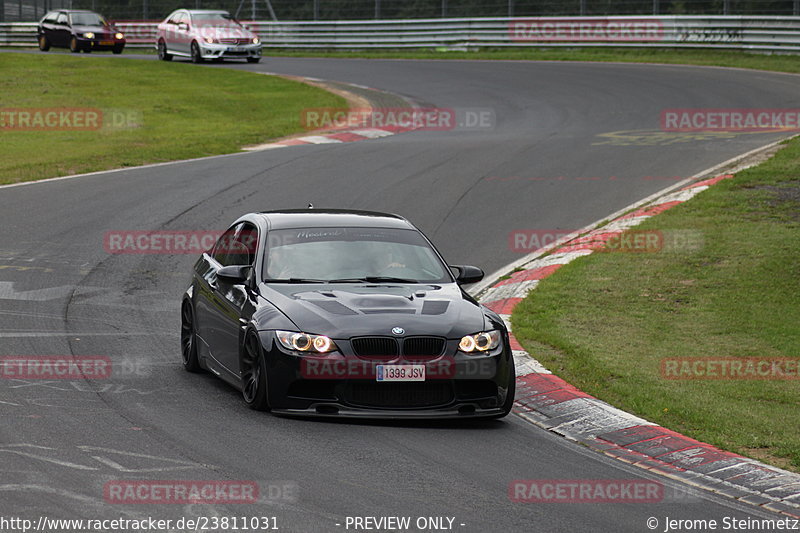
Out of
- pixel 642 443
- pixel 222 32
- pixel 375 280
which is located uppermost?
pixel 222 32

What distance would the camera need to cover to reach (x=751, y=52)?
3641 centimetres

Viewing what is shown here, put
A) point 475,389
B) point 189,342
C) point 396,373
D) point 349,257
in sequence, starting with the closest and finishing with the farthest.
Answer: point 396,373 < point 475,389 < point 349,257 < point 189,342

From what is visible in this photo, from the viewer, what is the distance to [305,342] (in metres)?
8.28

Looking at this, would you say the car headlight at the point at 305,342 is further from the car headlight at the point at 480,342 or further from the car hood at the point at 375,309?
the car headlight at the point at 480,342

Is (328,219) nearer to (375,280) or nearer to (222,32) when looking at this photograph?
(375,280)

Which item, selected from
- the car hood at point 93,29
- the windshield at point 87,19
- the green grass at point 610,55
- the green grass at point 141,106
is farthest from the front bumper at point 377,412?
the windshield at point 87,19

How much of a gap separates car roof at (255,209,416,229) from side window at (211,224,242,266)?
351mm

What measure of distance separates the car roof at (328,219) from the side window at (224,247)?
351 millimetres

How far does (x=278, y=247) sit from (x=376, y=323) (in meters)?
1.58

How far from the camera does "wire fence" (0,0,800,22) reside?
1586 inches

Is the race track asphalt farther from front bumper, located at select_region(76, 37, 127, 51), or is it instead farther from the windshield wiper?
front bumper, located at select_region(76, 37, 127, 51)

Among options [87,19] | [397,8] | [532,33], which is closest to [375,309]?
[532,33]

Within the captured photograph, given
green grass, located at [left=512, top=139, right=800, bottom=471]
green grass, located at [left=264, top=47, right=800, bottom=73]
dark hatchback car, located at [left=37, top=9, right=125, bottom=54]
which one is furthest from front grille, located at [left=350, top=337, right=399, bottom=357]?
dark hatchback car, located at [left=37, top=9, right=125, bottom=54]

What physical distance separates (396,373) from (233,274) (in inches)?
68.2
